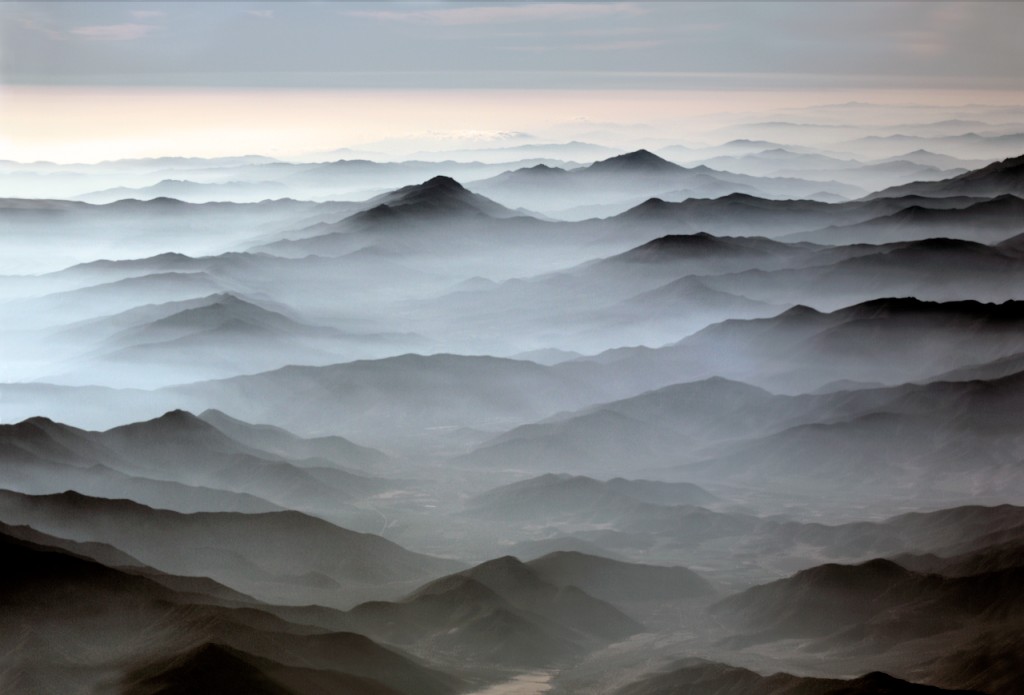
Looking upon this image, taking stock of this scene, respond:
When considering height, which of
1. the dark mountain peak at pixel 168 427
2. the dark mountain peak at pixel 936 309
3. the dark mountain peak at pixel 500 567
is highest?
the dark mountain peak at pixel 936 309

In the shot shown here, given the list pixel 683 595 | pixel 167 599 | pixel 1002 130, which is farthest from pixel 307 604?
pixel 1002 130

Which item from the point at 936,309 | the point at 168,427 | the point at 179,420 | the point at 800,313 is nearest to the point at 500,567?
the point at 168,427

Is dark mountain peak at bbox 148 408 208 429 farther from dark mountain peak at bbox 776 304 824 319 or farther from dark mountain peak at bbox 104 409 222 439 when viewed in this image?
dark mountain peak at bbox 776 304 824 319

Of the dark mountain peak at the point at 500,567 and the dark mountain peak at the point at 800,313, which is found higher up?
the dark mountain peak at the point at 800,313

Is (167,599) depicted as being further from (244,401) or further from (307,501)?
(244,401)

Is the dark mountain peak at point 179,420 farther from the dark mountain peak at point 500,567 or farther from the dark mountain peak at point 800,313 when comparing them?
the dark mountain peak at point 800,313

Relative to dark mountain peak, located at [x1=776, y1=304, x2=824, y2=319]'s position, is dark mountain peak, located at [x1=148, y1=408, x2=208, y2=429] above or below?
below

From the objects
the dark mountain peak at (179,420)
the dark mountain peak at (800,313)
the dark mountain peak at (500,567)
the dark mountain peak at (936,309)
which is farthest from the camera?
the dark mountain peak at (800,313)

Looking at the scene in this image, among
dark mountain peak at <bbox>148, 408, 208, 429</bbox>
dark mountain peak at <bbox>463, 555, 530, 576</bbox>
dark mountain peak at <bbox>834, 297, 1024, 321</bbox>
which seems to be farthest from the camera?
dark mountain peak at <bbox>834, 297, 1024, 321</bbox>

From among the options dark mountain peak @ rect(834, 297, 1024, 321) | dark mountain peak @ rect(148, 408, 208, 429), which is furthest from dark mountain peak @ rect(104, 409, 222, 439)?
dark mountain peak @ rect(834, 297, 1024, 321)

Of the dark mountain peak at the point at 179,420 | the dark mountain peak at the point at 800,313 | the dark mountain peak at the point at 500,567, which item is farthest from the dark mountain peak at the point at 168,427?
the dark mountain peak at the point at 800,313

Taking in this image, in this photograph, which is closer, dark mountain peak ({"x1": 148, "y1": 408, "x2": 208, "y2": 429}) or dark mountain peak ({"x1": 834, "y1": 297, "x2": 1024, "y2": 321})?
dark mountain peak ({"x1": 148, "y1": 408, "x2": 208, "y2": 429})

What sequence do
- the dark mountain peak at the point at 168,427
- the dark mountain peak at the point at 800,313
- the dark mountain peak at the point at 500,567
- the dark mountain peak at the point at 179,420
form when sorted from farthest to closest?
the dark mountain peak at the point at 800,313
the dark mountain peak at the point at 179,420
the dark mountain peak at the point at 168,427
the dark mountain peak at the point at 500,567
